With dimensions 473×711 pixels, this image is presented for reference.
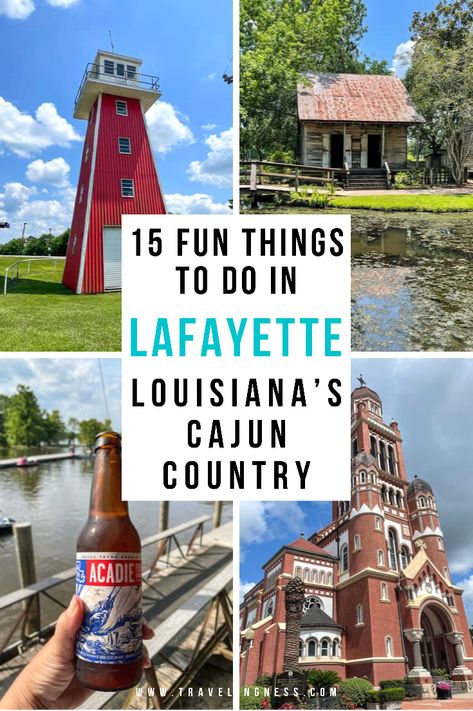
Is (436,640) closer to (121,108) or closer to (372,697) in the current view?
(372,697)

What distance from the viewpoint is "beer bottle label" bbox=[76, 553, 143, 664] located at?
227cm

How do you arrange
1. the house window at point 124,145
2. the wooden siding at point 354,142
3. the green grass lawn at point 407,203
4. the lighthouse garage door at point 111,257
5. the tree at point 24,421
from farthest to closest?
the tree at point 24,421
the house window at point 124,145
the lighthouse garage door at point 111,257
the wooden siding at point 354,142
the green grass lawn at point 407,203

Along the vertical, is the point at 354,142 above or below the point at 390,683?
above

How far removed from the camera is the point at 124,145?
8.10 m

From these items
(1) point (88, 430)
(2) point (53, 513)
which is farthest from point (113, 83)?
(1) point (88, 430)

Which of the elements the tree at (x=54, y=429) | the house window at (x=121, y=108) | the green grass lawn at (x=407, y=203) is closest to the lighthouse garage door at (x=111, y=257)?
the house window at (x=121, y=108)

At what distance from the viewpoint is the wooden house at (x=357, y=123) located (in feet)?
18.1

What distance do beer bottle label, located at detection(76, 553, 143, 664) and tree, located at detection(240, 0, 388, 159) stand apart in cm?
369

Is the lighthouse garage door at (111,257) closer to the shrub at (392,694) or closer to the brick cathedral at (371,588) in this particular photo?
the brick cathedral at (371,588)

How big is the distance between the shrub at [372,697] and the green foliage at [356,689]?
2cm

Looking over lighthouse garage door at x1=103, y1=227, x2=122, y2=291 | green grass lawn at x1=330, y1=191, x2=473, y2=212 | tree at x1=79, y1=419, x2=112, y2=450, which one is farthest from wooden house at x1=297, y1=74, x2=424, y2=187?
tree at x1=79, y1=419, x2=112, y2=450

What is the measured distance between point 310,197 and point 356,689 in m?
3.83

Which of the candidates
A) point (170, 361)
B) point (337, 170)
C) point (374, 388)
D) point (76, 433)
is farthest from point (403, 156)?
point (76, 433)

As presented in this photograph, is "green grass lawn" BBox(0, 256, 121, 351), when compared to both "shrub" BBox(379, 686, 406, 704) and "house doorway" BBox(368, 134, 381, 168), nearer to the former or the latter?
"house doorway" BBox(368, 134, 381, 168)
